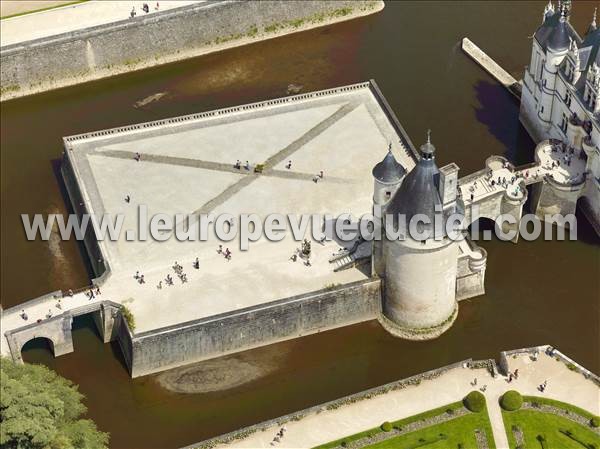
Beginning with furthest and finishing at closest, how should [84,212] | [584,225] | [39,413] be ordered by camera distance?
[584,225] → [84,212] → [39,413]

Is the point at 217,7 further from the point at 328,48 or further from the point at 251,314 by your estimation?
the point at 251,314

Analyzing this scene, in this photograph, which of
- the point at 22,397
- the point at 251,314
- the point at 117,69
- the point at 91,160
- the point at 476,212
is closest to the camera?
the point at 22,397

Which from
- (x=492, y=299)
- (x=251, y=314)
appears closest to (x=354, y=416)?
(x=251, y=314)

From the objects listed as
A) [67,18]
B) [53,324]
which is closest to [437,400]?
[53,324]

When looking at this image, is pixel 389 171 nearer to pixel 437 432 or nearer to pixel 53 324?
pixel 437 432

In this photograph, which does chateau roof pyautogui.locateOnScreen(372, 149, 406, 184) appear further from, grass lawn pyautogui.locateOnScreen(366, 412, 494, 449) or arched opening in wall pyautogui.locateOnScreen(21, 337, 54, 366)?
arched opening in wall pyautogui.locateOnScreen(21, 337, 54, 366)

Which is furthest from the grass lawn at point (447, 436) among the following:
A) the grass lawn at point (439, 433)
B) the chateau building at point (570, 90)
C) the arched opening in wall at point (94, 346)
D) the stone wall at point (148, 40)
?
the stone wall at point (148, 40)

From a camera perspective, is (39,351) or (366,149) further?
(366,149)

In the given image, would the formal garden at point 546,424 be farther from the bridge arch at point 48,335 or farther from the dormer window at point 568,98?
the bridge arch at point 48,335
